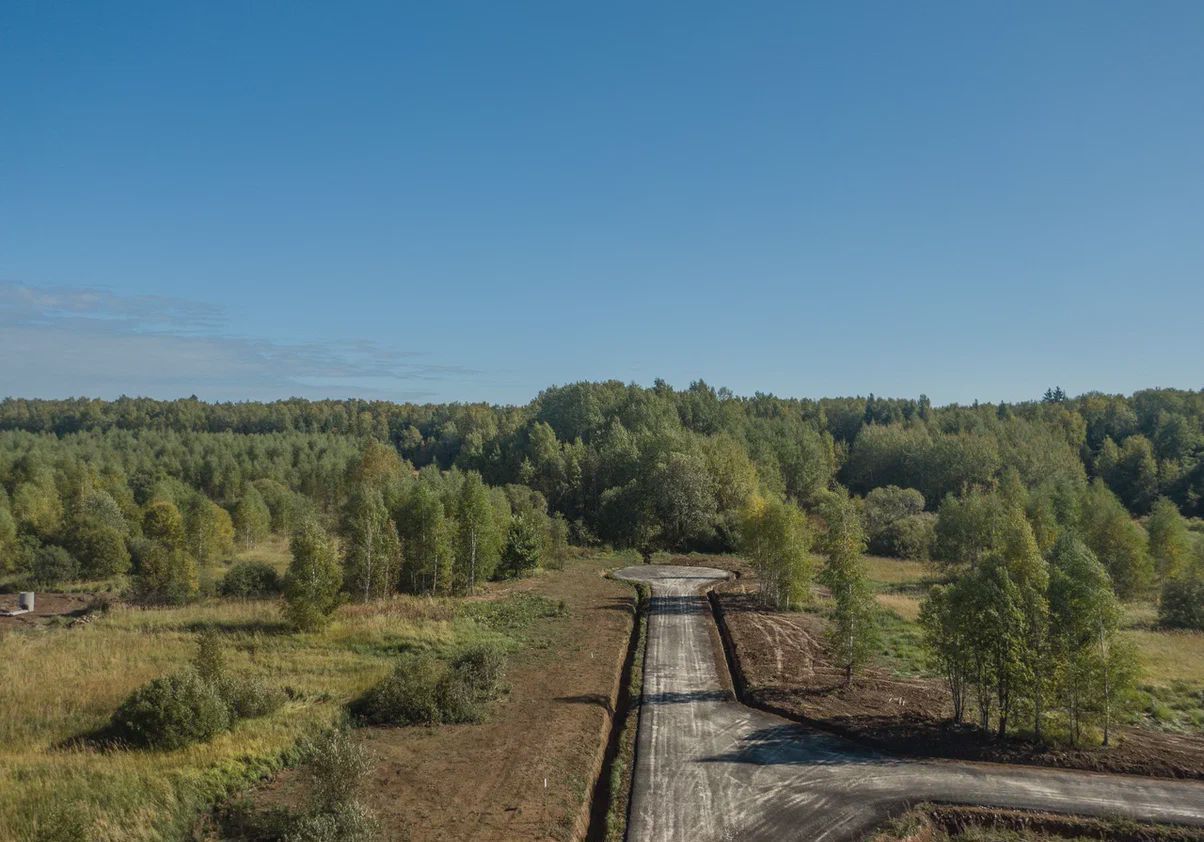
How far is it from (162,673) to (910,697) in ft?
93.9

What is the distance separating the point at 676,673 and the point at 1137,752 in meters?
15.8

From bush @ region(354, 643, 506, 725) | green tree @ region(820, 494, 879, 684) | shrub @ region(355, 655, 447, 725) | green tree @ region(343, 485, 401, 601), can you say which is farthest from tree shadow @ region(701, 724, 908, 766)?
green tree @ region(343, 485, 401, 601)

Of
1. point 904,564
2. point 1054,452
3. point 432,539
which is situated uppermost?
point 1054,452

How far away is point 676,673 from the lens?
29.8 metres

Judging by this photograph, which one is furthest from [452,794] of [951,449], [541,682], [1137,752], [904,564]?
[951,449]

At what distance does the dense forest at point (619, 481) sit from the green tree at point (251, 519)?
0.30 meters

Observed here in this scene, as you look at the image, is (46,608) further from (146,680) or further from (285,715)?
(285,715)

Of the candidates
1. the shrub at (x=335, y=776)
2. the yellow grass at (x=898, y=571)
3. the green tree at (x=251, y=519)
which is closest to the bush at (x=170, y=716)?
the shrub at (x=335, y=776)

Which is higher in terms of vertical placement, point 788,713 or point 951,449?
point 951,449

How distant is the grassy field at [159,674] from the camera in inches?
634

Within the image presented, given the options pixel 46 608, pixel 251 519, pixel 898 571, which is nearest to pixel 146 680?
pixel 46 608

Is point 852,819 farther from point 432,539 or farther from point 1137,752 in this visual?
point 432,539

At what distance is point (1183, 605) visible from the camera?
47469mm

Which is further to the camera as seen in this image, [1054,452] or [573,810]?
[1054,452]
